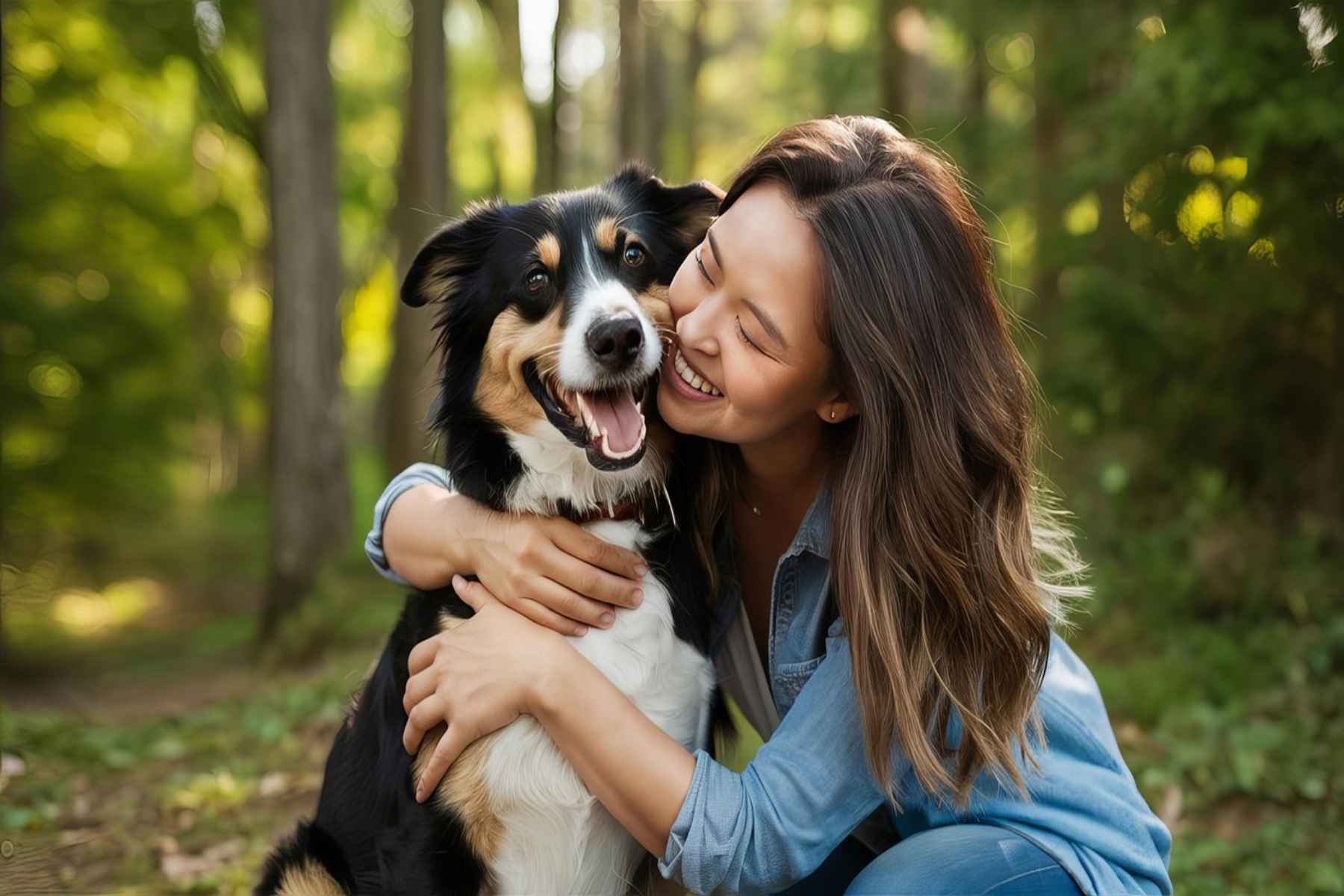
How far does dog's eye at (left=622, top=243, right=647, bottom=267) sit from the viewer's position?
2654 mm

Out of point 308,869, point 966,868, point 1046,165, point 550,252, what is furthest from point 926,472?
point 1046,165

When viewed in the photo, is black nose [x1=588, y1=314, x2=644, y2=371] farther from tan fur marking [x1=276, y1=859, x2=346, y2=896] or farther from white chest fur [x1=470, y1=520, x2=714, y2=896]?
tan fur marking [x1=276, y1=859, x2=346, y2=896]

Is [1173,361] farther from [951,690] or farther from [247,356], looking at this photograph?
[247,356]

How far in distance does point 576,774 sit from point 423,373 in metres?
5.68

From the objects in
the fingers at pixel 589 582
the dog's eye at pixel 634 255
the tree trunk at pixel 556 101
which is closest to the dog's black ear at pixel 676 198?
the dog's eye at pixel 634 255

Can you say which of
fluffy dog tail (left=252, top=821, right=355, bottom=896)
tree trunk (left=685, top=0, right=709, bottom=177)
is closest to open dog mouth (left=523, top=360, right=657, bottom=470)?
fluffy dog tail (left=252, top=821, right=355, bottom=896)

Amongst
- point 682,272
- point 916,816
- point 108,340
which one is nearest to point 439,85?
point 108,340

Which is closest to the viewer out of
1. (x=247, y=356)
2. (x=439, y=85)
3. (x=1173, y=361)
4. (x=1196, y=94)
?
(x=1196, y=94)

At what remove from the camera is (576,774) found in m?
2.27

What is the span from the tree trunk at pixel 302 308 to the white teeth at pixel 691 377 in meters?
5.39

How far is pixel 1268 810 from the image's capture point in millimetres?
3797

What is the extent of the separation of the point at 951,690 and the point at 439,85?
8.50 meters

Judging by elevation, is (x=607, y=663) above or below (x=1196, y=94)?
below

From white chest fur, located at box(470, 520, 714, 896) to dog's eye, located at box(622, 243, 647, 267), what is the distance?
649 mm
